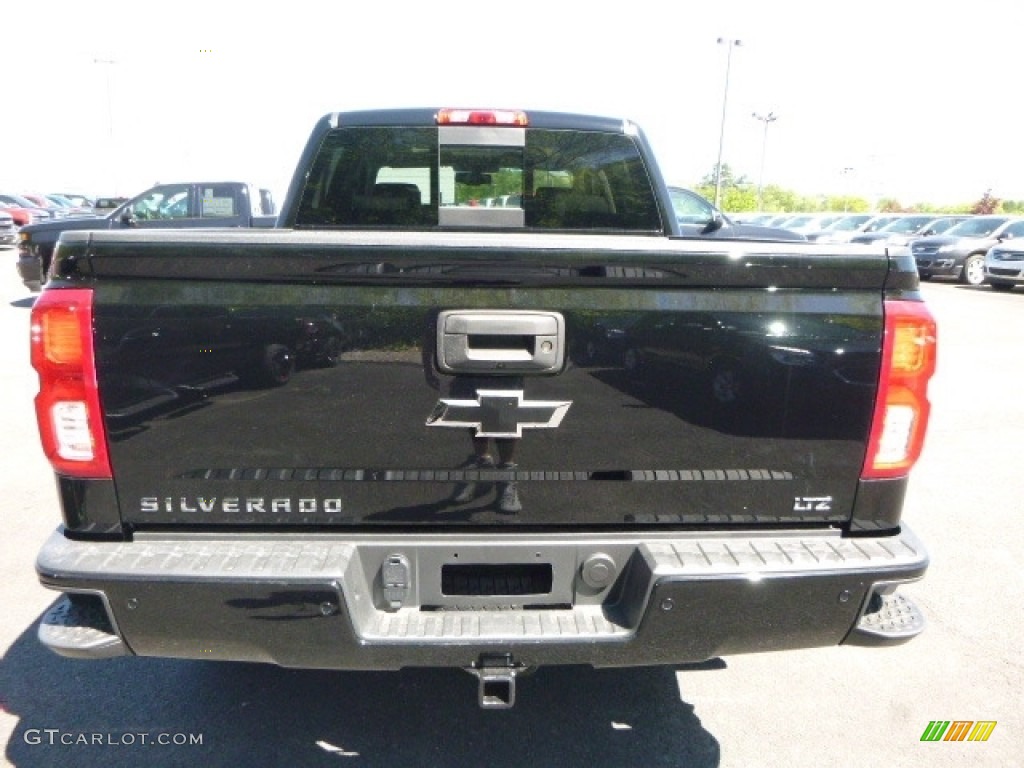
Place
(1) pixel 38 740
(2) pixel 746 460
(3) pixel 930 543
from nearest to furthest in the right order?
(2) pixel 746 460 → (1) pixel 38 740 → (3) pixel 930 543

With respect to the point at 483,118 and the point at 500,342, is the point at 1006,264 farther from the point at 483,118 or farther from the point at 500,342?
the point at 500,342

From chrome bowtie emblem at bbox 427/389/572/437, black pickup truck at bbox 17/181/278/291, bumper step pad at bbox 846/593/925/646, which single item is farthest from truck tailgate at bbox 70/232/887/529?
black pickup truck at bbox 17/181/278/291

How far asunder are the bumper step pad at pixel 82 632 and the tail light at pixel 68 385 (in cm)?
38

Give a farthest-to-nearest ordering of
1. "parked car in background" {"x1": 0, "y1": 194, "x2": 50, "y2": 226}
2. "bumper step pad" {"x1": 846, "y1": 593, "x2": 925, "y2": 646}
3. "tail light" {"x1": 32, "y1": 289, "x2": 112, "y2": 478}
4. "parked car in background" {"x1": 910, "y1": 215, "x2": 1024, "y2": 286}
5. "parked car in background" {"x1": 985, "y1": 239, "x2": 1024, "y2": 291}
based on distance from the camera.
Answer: "parked car in background" {"x1": 0, "y1": 194, "x2": 50, "y2": 226}
"parked car in background" {"x1": 910, "y1": 215, "x2": 1024, "y2": 286}
"parked car in background" {"x1": 985, "y1": 239, "x2": 1024, "y2": 291}
"bumper step pad" {"x1": 846, "y1": 593, "x2": 925, "y2": 646}
"tail light" {"x1": 32, "y1": 289, "x2": 112, "y2": 478}

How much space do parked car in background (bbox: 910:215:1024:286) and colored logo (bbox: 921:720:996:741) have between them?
19.3m

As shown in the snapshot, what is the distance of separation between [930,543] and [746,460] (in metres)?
3.06

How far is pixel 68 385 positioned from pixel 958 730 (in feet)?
10.5

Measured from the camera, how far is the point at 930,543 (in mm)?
4559

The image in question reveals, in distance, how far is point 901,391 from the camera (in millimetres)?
2174

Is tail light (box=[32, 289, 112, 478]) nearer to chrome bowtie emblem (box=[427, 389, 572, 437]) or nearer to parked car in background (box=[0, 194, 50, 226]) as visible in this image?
chrome bowtie emblem (box=[427, 389, 572, 437])

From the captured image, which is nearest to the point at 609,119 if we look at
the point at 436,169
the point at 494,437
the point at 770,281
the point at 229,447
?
the point at 436,169

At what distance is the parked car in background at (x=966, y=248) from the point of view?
65.7 ft

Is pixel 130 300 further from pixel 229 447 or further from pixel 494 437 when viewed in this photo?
pixel 494 437

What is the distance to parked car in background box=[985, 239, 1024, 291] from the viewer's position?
58.3 feet
